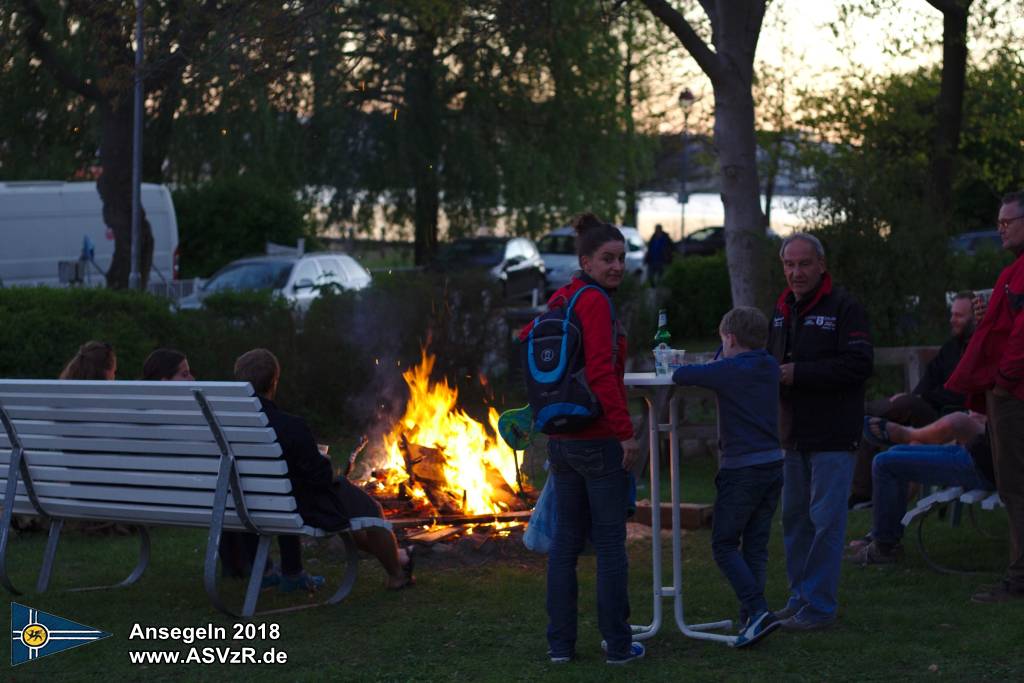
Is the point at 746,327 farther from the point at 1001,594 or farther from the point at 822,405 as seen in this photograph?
the point at 1001,594

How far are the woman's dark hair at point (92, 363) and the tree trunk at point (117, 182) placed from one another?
554 inches

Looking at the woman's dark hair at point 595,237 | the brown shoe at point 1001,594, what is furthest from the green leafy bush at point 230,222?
the woman's dark hair at point 595,237

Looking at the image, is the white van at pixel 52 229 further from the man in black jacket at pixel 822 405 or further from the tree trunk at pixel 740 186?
the man in black jacket at pixel 822 405

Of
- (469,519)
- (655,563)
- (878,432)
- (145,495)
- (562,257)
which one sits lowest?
(469,519)

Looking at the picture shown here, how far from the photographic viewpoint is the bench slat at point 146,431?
733 centimetres

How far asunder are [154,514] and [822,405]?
3.31m

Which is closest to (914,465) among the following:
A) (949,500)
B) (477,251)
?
(949,500)

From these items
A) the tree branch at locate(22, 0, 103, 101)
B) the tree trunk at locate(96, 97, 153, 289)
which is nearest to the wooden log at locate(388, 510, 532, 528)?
the tree branch at locate(22, 0, 103, 101)

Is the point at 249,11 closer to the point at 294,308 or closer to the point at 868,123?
the point at 294,308

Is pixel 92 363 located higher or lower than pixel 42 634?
higher

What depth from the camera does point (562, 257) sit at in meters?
38.8

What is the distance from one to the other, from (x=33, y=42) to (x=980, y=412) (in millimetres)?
15679

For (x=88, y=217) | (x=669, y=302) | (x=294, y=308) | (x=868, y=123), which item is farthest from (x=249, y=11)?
(x=868, y=123)

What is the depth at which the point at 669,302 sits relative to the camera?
27.8 meters
